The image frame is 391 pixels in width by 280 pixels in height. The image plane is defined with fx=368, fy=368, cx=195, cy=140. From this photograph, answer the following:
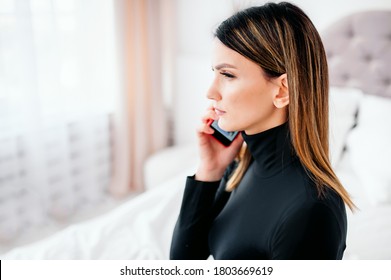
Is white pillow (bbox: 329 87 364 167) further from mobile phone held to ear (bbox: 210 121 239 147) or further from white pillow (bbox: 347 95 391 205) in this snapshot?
mobile phone held to ear (bbox: 210 121 239 147)

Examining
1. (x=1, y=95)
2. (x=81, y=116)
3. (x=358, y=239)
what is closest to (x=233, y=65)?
(x=358, y=239)

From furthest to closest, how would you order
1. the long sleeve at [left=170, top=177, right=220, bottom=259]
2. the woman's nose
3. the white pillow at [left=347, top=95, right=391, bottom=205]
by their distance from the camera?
the white pillow at [left=347, top=95, right=391, bottom=205] → the long sleeve at [left=170, top=177, right=220, bottom=259] → the woman's nose

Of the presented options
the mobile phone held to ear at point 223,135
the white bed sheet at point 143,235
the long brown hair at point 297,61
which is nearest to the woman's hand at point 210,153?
the mobile phone held to ear at point 223,135

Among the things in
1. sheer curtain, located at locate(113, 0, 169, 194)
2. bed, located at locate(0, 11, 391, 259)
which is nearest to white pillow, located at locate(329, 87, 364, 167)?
bed, located at locate(0, 11, 391, 259)

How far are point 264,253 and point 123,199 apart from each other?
5.09 ft

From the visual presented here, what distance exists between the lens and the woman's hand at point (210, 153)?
34.7 inches

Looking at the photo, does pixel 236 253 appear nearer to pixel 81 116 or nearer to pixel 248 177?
pixel 248 177

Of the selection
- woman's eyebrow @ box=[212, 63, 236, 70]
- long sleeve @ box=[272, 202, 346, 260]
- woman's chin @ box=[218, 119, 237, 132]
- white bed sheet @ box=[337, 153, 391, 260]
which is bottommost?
white bed sheet @ box=[337, 153, 391, 260]

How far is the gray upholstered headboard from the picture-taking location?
4.63 ft

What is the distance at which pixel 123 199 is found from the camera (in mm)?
2146

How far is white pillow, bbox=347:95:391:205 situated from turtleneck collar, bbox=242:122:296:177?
70cm

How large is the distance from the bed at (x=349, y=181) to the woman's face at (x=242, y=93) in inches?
18.5

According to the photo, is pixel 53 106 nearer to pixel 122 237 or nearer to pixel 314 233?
pixel 122 237

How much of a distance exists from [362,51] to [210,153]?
37.9 inches
